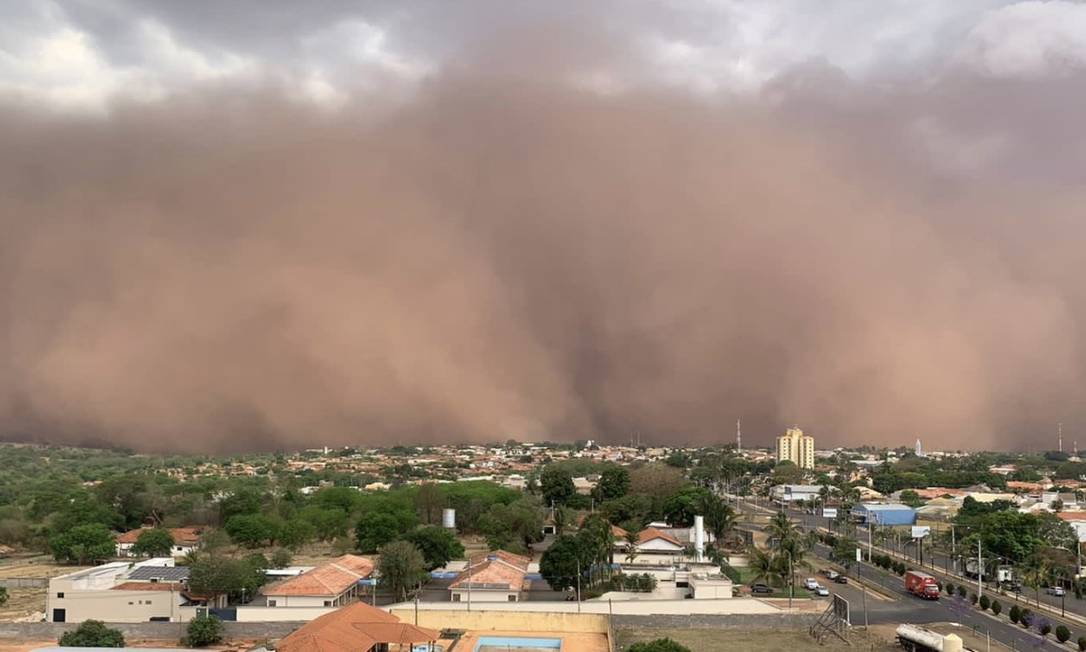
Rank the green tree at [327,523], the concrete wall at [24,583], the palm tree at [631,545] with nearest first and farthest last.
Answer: the concrete wall at [24,583], the palm tree at [631,545], the green tree at [327,523]

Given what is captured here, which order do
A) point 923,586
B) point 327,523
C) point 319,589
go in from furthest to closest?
point 327,523 → point 923,586 → point 319,589

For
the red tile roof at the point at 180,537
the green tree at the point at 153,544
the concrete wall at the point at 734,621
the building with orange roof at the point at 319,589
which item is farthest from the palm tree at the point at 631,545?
the green tree at the point at 153,544

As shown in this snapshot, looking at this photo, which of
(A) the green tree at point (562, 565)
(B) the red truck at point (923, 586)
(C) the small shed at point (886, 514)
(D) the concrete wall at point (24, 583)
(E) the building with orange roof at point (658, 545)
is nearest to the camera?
(A) the green tree at point (562, 565)

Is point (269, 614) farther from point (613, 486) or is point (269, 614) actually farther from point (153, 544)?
point (613, 486)

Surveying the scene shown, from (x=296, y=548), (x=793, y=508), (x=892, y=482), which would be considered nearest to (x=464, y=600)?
(x=296, y=548)

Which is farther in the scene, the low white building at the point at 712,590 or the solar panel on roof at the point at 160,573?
the solar panel on roof at the point at 160,573

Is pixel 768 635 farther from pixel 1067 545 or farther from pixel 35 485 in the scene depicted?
pixel 35 485

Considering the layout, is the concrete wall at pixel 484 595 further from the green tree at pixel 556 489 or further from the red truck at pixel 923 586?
the green tree at pixel 556 489

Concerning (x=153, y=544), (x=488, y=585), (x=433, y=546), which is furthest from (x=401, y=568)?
(x=153, y=544)
